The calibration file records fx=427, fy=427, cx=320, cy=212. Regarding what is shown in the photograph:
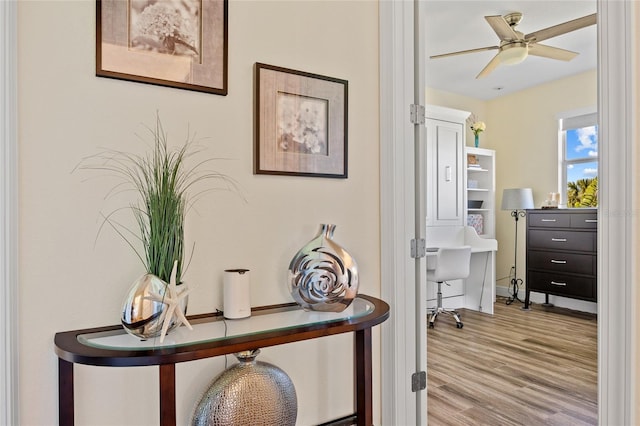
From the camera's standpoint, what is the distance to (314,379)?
1785 mm

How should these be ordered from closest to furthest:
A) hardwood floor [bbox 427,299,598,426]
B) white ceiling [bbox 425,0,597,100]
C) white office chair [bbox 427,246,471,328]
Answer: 1. hardwood floor [bbox 427,299,598,426]
2. white ceiling [bbox 425,0,597,100]
3. white office chair [bbox 427,246,471,328]

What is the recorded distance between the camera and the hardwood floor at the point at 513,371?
2.43 m

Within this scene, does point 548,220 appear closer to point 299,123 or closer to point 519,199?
point 519,199

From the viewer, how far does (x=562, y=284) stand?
4.71 m

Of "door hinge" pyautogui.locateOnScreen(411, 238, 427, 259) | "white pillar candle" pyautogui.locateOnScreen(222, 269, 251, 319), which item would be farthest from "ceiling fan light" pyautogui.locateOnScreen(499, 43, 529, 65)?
"white pillar candle" pyautogui.locateOnScreen(222, 269, 251, 319)

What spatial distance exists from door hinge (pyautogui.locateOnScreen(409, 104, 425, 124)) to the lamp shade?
379 cm

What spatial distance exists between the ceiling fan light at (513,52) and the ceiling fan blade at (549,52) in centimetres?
7

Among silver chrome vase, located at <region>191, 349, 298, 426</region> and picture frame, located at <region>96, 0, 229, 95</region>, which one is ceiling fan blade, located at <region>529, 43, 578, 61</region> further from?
silver chrome vase, located at <region>191, 349, 298, 426</region>

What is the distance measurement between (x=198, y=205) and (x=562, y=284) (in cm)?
452

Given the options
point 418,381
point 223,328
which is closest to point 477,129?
point 418,381

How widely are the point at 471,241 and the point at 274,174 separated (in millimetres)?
3939

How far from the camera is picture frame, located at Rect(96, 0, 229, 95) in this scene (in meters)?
1.38

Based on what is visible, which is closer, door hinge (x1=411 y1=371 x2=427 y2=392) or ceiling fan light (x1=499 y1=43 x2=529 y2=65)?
door hinge (x1=411 y1=371 x2=427 y2=392)

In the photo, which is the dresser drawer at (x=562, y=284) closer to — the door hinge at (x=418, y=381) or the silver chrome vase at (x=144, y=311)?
the door hinge at (x=418, y=381)
